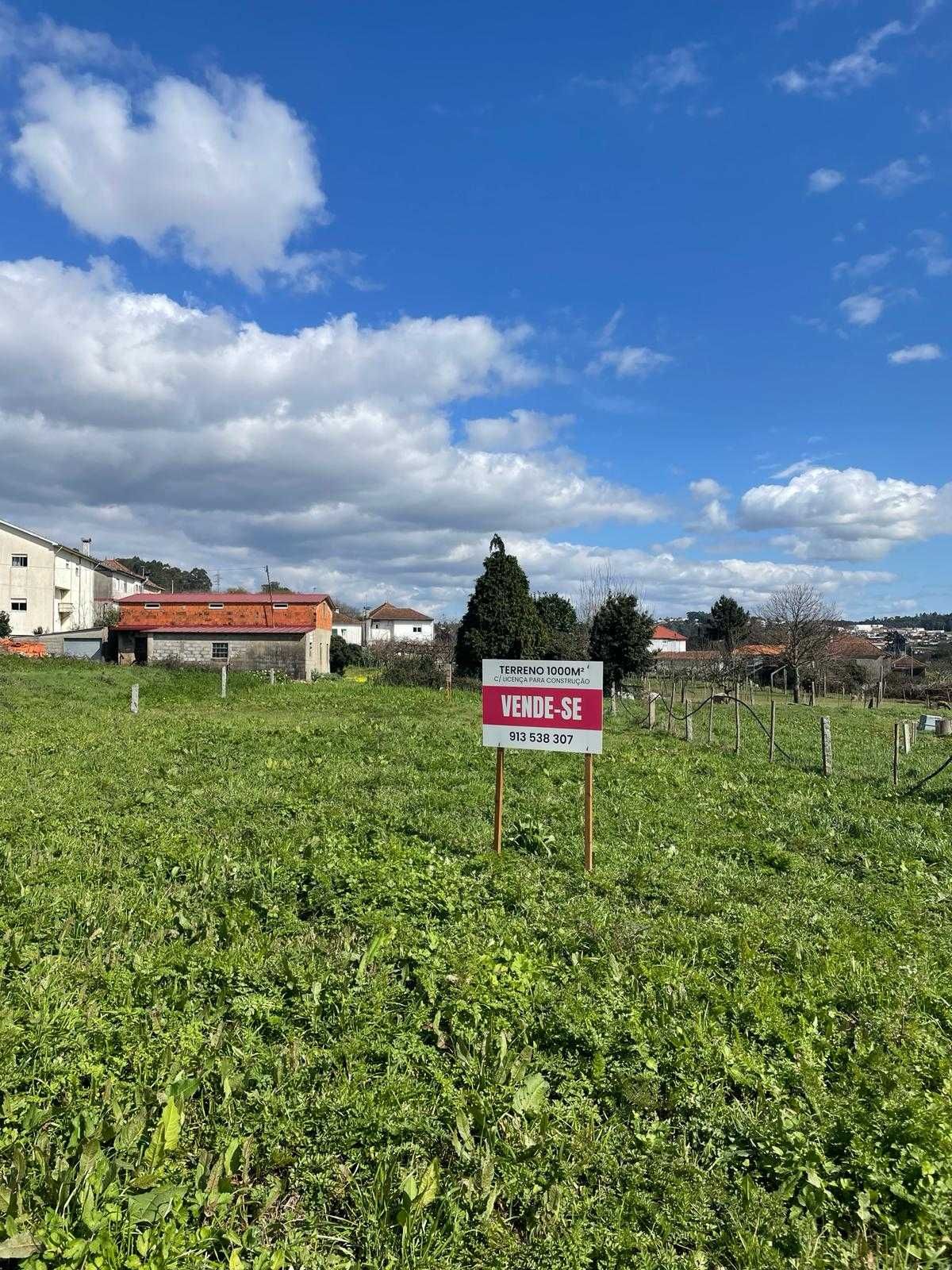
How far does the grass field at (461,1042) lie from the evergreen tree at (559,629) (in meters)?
32.2

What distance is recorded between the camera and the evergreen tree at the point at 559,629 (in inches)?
1596

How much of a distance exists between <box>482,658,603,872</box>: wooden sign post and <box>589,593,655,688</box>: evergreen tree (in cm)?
3172

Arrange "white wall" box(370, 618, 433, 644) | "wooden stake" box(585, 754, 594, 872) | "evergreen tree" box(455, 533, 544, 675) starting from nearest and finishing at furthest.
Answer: "wooden stake" box(585, 754, 594, 872) → "evergreen tree" box(455, 533, 544, 675) → "white wall" box(370, 618, 433, 644)

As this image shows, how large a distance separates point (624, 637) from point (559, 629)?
1291cm

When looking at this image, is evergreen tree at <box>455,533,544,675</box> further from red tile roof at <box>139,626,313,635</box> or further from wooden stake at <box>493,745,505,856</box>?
wooden stake at <box>493,745,505,856</box>

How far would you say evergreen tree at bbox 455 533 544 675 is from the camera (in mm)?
35906

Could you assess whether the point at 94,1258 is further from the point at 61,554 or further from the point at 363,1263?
the point at 61,554

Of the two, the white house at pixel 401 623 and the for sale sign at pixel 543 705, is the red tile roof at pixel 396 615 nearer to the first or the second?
the white house at pixel 401 623

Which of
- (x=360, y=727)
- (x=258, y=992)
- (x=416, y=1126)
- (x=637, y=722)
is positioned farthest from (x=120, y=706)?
(x=416, y=1126)

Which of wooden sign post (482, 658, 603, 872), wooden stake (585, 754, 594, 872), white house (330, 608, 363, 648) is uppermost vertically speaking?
white house (330, 608, 363, 648)

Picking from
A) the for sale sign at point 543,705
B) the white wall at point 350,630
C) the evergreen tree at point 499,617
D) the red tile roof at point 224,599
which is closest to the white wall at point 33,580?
the red tile roof at point 224,599

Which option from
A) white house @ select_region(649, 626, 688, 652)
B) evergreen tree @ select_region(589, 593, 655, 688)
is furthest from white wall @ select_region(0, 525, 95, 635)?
white house @ select_region(649, 626, 688, 652)

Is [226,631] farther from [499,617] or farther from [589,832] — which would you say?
[589,832]

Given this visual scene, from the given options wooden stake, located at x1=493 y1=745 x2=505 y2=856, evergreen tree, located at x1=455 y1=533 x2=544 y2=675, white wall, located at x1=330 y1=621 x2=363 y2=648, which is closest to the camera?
wooden stake, located at x1=493 y1=745 x2=505 y2=856
